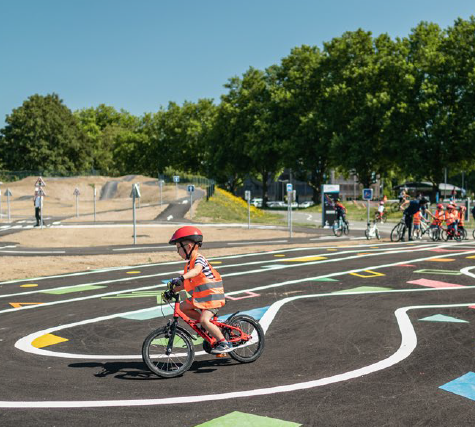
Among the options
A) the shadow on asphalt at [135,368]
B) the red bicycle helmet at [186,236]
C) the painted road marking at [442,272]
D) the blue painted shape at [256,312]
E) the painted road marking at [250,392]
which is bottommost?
the painted road marking at [442,272]

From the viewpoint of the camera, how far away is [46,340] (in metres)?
7.57

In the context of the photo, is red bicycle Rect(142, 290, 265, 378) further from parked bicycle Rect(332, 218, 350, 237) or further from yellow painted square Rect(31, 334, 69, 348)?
parked bicycle Rect(332, 218, 350, 237)

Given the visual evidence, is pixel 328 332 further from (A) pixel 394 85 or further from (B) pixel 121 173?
(B) pixel 121 173

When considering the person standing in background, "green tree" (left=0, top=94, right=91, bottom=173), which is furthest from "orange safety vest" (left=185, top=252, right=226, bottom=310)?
"green tree" (left=0, top=94, right=91, bottom=173)

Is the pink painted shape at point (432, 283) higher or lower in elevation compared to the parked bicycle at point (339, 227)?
lower

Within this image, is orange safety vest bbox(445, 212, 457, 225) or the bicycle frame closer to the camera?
the bicycle frame

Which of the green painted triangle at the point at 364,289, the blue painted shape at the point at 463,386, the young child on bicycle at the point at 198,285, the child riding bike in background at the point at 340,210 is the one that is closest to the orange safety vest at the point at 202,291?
the young child on bicycle at the point at 198,285

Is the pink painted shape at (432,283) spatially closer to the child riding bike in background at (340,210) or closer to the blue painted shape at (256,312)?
the blue painted shape at (256,312)

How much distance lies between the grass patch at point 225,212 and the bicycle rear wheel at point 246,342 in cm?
3520

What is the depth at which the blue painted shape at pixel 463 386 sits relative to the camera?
205 inches

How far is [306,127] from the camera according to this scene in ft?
214

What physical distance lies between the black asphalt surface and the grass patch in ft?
101

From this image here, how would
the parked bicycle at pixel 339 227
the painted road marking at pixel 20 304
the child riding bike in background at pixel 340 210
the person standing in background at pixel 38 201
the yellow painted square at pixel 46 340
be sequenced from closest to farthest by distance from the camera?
the yellow painted square at pixel 46 340 < the painted road marking at pixel 20 304 < the child riding bike in background at pixel 340 210 < the parked bicycle at pixel 339 227 < the person standing in background at pixel 38 201

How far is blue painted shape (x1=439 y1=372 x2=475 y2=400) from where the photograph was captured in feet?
17.1
